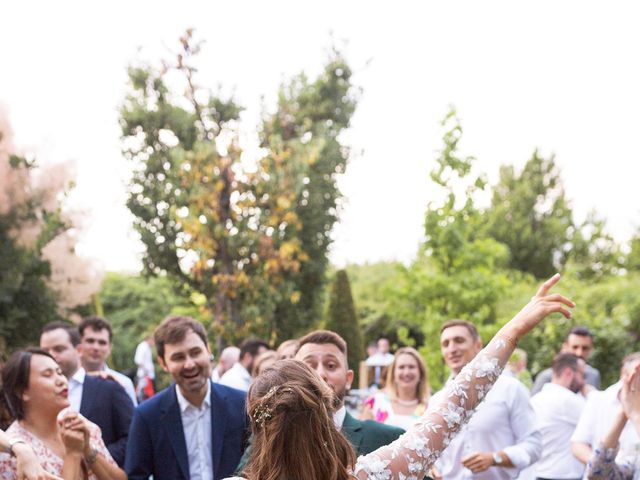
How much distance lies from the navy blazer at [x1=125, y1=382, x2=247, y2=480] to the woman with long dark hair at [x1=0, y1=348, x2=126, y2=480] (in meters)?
0.35

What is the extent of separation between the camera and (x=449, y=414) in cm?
312

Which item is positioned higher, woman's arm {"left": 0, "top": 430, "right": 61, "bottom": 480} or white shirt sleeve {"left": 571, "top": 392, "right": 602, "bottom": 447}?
woman's arm {"left": 0, "top": 430, "right": 61, "bottom": 480}

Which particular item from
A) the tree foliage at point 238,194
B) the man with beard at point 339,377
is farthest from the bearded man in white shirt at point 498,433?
the tree foliage at point 238,194

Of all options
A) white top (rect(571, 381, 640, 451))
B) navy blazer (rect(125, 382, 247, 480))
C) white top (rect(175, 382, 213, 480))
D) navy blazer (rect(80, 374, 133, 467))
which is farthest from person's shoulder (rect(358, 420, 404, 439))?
navy blazer (rect(80, 374, 133, 467))

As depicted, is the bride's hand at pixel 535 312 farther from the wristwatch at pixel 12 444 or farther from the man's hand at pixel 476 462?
the man's hand at pixel 476 462

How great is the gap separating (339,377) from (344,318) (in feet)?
64.4

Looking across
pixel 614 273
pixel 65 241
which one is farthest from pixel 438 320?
pixel 614 273

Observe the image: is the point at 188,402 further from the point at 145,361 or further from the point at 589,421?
→ the point at 145,361

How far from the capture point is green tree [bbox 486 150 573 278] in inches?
1630

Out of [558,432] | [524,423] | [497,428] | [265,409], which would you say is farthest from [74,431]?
[558,432]

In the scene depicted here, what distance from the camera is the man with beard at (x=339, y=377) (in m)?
4.68

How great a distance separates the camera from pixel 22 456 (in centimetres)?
417

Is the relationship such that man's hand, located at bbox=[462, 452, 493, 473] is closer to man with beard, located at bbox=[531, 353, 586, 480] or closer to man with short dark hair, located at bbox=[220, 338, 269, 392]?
man with beard, located at bbox=[531, 353, 586, 480]

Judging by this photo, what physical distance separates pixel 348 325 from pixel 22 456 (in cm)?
2053
